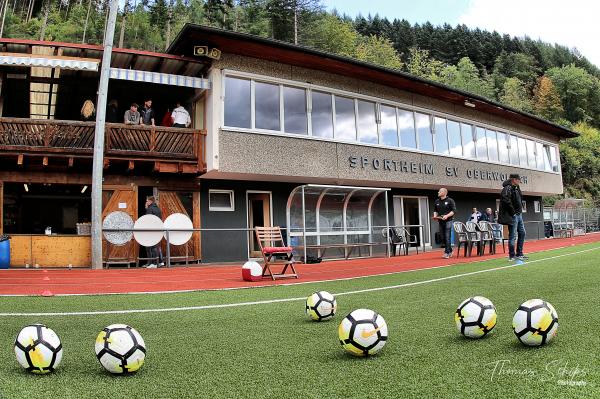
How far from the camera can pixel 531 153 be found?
30.1 meters

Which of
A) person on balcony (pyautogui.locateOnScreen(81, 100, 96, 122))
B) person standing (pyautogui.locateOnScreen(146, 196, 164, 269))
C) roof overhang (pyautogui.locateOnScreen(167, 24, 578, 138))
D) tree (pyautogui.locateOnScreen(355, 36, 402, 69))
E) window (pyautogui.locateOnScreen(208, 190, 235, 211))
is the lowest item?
person standing (pyautogui.locateOnScreen(146, 196, 164, 269))

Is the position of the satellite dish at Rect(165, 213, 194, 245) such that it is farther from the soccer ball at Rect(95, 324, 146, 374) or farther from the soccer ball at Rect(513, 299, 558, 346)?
the soccer ball at Rect(513, 299, 558, 346)

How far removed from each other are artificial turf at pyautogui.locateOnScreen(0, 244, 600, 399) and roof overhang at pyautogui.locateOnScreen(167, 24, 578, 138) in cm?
1059

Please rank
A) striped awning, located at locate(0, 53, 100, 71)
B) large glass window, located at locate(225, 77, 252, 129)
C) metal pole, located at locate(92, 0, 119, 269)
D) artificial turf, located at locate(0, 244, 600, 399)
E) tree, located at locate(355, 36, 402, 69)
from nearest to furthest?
artificial turf, located at locate(0, 244, 600, 399) < striped awning, located at locate(0, 53, 100, 71) < metal pole, located at locate(92, 0, 119, 269) < large glass window, located at locate(225, 77, 252, 129) < tree, located at locate(355, 36, 402, 69)

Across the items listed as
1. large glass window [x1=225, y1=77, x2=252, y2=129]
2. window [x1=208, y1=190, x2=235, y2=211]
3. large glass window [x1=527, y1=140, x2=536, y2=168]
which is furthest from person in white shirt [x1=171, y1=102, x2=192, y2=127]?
large glass window [x1=527, y1=140, x2=536, y2=168]

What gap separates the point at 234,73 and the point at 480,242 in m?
9.96

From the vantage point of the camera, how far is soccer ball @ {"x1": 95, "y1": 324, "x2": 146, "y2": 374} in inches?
133

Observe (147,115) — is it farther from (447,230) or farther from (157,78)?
(447,230)

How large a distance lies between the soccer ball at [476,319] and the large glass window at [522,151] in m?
27.3

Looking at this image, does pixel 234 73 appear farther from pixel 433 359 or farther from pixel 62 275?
pixel 433 359

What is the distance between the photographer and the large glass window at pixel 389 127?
20.6 metres

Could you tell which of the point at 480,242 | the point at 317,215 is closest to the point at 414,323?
the point at 317,215

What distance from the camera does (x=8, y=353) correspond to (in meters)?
4.05

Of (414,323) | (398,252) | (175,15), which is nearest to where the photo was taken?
(414,323)
